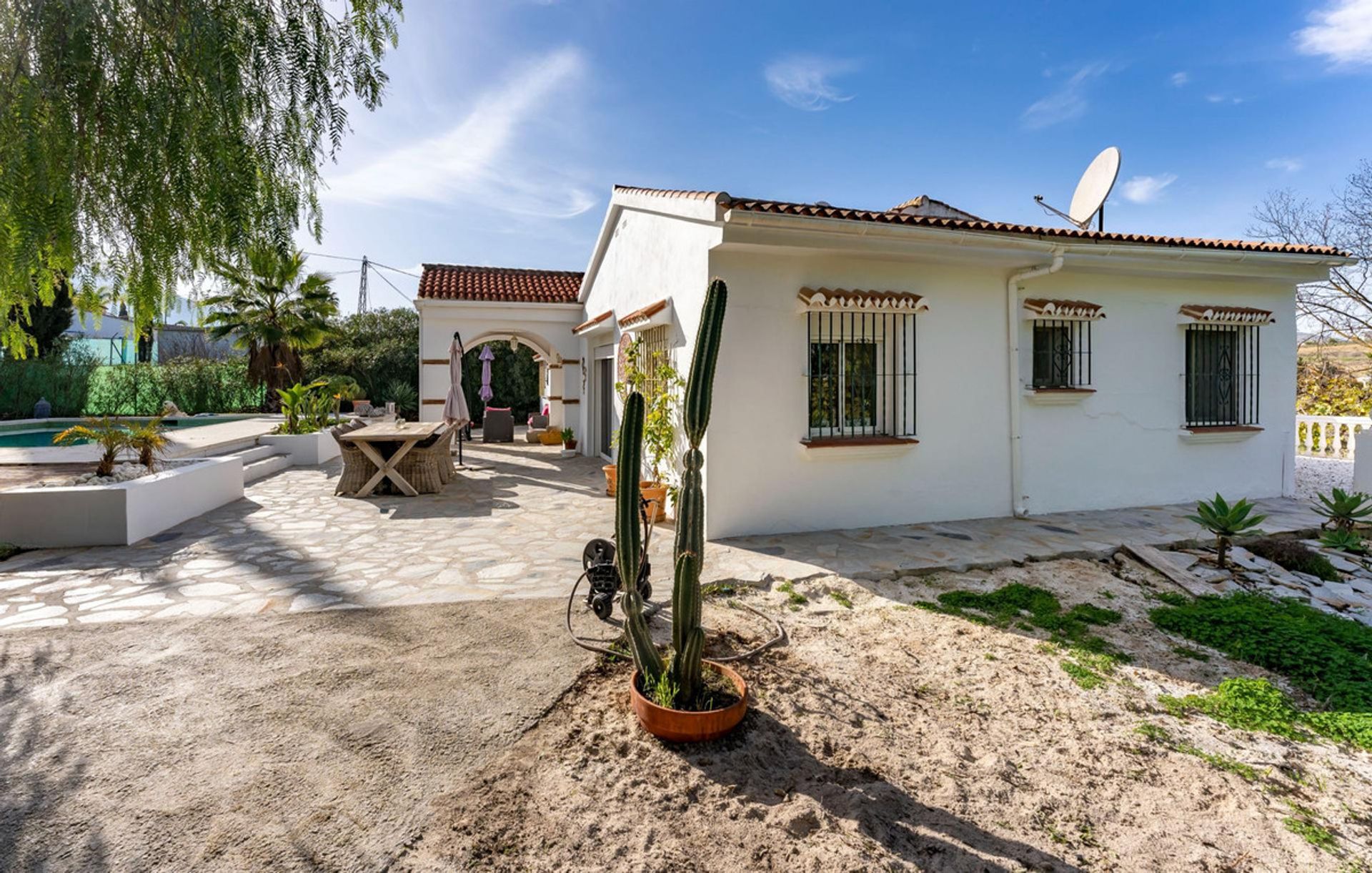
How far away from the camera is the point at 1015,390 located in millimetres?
8039

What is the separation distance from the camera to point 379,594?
5.22 meters

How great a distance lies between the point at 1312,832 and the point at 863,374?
557 cm

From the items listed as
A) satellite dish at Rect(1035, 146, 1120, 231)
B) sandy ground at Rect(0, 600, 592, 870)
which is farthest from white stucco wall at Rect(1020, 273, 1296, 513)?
sandy ground at Rect(0, 600, 592, 870)

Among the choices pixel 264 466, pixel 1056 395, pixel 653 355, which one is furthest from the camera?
pixel 264 466

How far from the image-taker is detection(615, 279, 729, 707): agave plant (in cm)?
316

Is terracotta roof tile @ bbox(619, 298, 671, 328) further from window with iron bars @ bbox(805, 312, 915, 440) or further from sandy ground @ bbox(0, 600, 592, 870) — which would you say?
sandy ground @ bbox(0, 600, 592, 870)

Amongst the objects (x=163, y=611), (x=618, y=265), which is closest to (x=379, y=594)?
(x=163, y=611)

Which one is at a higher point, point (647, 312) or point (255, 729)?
point (647, 312)

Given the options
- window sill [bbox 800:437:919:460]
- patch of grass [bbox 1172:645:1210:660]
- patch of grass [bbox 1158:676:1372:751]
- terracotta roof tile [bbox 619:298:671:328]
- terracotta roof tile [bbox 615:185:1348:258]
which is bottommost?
patch of grass [bbox 1158:676:1372:751]

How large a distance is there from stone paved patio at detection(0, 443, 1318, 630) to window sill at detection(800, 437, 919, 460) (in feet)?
2.97

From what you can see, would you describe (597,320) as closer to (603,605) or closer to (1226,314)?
(603,605)

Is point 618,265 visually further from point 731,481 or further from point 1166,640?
point 1166,640

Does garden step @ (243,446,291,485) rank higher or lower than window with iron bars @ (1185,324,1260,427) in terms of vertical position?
lower

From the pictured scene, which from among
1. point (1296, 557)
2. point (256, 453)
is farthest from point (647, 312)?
point (256, 453)
